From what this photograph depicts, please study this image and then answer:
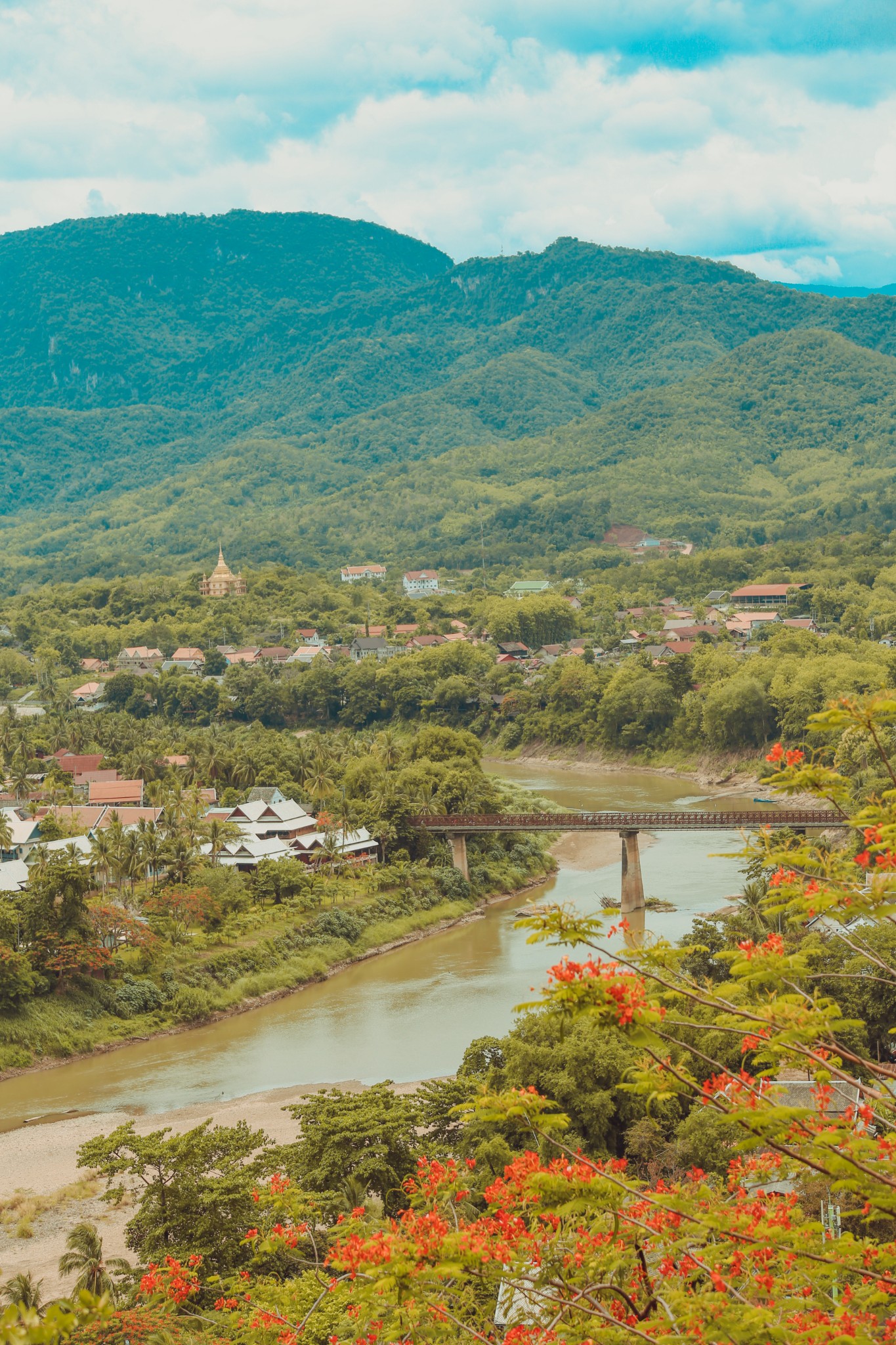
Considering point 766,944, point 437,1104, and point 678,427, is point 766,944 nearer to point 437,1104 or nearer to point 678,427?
point 437,1104

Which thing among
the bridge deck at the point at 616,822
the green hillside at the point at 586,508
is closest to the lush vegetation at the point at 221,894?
Result: the bridge deck at the point at 616,822

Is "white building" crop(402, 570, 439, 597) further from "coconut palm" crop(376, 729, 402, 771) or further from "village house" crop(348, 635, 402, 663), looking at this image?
"coconut palm" crop(376, 729, 402, 771)

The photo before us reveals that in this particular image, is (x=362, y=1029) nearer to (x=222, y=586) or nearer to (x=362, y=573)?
(x=222, y=586)

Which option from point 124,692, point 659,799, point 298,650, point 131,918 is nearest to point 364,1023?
point 131,918

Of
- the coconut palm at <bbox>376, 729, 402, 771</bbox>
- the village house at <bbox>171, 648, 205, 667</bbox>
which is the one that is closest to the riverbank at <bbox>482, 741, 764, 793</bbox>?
the coconut palm at <bbox>376, 729, 402, 771</bbox>

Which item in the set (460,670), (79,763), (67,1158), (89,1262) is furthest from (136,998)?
(460,670)
